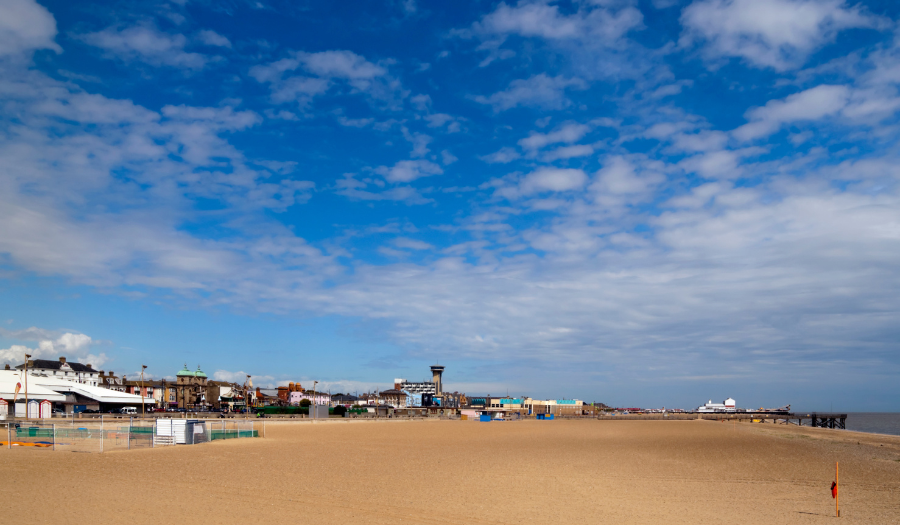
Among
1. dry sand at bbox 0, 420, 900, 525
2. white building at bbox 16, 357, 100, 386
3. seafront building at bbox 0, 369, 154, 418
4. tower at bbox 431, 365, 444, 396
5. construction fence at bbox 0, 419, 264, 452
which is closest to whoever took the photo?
dry sand at bbox 0, 420, 900, 525

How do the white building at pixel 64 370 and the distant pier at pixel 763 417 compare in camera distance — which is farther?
the distant pier at pixel 763 417

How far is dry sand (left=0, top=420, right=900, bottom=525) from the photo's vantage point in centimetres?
1380

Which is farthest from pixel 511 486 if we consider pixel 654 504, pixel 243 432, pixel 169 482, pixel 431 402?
pixel 431 402

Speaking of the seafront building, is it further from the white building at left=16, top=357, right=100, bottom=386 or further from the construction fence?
the construction fence

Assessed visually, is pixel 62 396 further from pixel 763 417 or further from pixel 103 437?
pixel 763 417

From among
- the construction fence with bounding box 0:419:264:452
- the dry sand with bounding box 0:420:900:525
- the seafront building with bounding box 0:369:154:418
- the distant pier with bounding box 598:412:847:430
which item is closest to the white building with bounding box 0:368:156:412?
the seafront building with bounding box 0:369:154:418

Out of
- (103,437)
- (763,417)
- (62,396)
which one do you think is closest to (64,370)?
(62,396)

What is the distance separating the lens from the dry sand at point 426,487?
1380cm

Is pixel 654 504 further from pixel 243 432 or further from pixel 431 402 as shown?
pixel 431 402

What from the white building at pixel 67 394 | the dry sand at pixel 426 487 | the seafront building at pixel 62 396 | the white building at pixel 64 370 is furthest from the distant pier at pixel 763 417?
the white building at pixel 64 370

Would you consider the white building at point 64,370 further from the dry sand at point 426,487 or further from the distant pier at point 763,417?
the distant pier at point 763,417

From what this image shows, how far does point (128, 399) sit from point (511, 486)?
85197 mm

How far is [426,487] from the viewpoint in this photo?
Answer: 1858 cm

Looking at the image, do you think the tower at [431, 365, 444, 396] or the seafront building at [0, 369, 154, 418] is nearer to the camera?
the seafront building at [0, 369, 154, 418]
